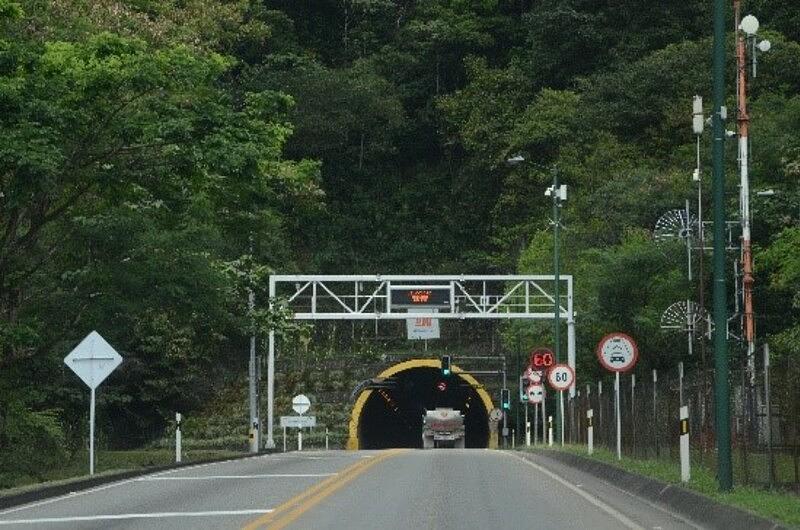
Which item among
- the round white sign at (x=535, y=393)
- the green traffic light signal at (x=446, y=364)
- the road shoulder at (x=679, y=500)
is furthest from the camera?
the green traffic light signal at (x=446, y=364)

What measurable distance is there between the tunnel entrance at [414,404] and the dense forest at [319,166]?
5.58 metres

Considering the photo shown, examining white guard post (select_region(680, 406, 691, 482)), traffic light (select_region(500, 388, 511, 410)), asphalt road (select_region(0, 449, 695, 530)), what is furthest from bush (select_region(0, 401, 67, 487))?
traffic light (select_region(500, 388, 511, 410))

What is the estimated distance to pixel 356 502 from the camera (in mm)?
24828

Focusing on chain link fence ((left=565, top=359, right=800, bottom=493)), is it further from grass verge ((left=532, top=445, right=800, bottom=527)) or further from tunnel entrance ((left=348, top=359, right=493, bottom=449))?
tunnel entrance ((left=348, top=359, right=493, bottom=449))

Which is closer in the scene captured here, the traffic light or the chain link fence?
the chain link fence

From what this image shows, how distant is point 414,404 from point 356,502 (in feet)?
274

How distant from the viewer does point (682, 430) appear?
2577 cm

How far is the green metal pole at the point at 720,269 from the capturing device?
76.4 feet

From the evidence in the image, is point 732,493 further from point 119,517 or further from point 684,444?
point 119,517

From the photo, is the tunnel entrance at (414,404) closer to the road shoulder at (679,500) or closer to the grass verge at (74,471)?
the grass verge at (74,471)

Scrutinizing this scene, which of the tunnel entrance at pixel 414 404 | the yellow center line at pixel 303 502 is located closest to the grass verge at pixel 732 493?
the yellow center line at pixel 303 502

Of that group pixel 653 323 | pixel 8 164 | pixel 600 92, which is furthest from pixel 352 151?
pixel 8 164

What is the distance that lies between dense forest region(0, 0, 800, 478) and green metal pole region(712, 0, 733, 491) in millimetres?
14204

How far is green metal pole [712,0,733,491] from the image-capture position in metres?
23.3
